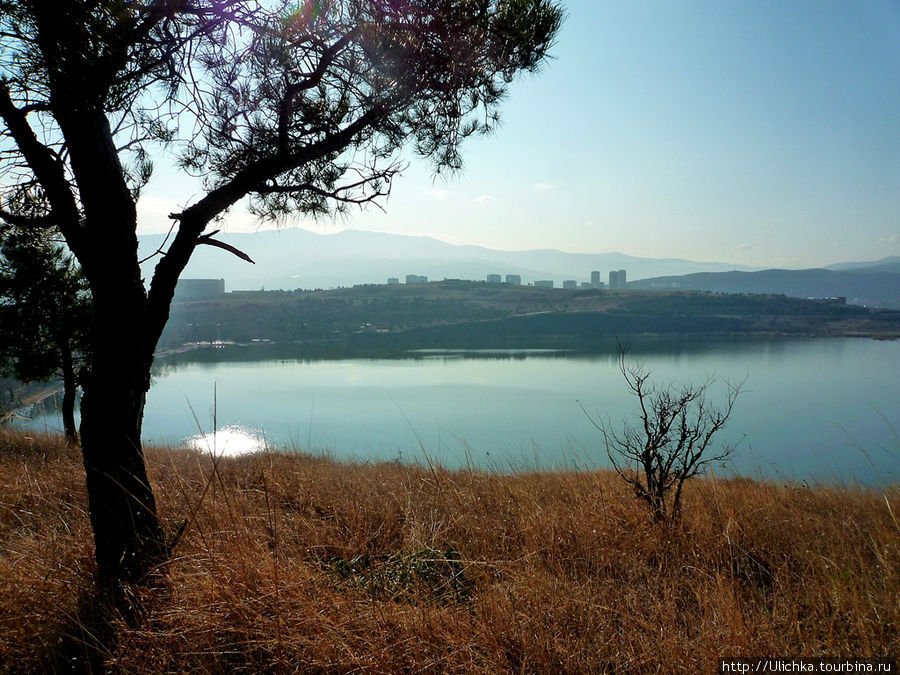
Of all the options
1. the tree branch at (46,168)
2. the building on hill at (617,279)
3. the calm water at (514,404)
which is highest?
the building on hill at (617,279)

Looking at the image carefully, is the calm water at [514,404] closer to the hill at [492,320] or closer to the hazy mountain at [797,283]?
the hill at [492,320]

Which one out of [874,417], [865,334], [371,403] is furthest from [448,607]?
[865,334]

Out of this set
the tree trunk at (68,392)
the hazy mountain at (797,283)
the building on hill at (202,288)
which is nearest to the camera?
the tree trunk at (68,392)

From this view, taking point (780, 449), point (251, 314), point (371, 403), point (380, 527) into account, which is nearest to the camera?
point (380, 527)

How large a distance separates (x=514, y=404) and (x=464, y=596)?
23.1 meters

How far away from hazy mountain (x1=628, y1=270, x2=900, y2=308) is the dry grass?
138410 millimetres

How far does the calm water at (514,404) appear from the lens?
16016 mm

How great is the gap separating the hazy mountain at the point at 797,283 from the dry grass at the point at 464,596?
138m

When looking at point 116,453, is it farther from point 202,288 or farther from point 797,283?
point 797,283

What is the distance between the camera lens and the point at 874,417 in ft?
72.5

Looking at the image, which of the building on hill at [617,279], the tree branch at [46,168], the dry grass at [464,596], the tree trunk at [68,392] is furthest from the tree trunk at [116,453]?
the building on hill at [617,279]

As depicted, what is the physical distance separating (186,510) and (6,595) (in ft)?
2.91

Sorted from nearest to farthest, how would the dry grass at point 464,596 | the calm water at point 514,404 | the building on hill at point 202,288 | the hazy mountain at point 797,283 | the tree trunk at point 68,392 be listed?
the dry grass at point 464,596 → the tree trunk at point 68,392 → the calm water at point 514,404 → the building on hill at point 202,288 → the hazy mountain at point 797,283

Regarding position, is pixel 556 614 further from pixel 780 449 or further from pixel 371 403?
pixel 371 403
